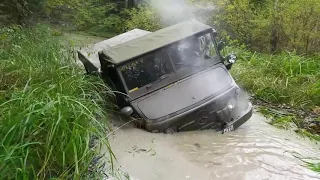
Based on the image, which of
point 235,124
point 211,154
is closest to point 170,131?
point 211,154

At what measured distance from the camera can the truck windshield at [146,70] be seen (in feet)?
18.4

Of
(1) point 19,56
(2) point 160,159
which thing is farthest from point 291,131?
(1) point 19,56

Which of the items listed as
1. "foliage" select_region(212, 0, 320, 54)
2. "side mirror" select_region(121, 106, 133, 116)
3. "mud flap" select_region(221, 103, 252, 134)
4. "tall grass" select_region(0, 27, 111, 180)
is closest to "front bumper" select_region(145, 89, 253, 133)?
"mud flap" select_region(221, 103, 252, 134)

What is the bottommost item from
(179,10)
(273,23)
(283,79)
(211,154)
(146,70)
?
(283,79)

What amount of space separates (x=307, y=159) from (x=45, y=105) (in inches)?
141

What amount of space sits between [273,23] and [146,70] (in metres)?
7.89

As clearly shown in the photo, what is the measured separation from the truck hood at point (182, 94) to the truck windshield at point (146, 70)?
228 mm

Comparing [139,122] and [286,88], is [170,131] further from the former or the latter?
[286,88]

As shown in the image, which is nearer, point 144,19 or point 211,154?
point 211,154

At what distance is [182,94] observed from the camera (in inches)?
221

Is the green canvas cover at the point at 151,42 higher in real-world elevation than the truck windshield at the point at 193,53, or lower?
higher

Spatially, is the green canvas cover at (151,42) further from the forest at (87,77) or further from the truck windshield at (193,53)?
the forest at (87,77)

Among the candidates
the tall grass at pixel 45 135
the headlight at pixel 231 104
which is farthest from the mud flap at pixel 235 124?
the tall grass at pixel 45 135

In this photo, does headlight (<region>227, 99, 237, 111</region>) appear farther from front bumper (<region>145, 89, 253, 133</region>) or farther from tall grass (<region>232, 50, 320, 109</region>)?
tall grass (<region>232, 50, 320, 109</region>)
